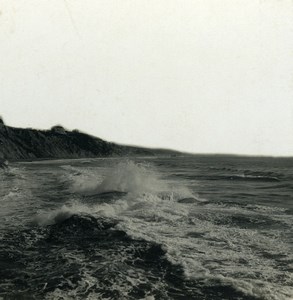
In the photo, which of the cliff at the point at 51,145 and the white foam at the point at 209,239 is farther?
the cliff at the point at 51,145

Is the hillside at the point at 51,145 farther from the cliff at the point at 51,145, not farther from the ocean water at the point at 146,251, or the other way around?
the ocean water at the point at 146,251

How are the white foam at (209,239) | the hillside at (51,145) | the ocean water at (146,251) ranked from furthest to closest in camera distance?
the hillside at (51,145), the white foam at (209,239), the ocean water at (146,251)

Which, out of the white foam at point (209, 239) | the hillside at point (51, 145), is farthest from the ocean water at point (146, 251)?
the hillside at point (51, 145)

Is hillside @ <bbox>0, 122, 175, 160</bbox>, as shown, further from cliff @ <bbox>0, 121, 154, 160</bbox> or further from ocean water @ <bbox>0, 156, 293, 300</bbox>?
ocean water @ <bbox>0, 156, 293, 300</bbox>

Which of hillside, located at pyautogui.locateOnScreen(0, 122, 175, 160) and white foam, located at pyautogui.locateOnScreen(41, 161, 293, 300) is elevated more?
hillside, located at pyautogui.locateOnScreen(0, 122, 175, 160)

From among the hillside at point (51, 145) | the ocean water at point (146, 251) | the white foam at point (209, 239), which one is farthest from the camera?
the hillside at point (51, 145)

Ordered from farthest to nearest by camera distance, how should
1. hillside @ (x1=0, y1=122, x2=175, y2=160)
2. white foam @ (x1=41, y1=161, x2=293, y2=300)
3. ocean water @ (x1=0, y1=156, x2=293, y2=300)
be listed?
hillside @ (x1=0, y1=122, x2=175, y2=160), white foam @ (x1=41, y1=161, x2=293, y2=300), ocean water @ (x1=0, y1=156, x2=293, y2=300)

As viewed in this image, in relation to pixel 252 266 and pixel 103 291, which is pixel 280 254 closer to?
pixel 252 266

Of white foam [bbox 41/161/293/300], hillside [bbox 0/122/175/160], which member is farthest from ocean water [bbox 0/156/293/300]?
hillside [bbox 0/122/175/160]

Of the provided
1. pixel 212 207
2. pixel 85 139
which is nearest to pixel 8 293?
pixel 212 207

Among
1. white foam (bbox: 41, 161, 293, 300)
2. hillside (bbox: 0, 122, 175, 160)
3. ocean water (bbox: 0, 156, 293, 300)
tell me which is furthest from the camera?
hillside (bbox: 0, 122, 175, 160)
